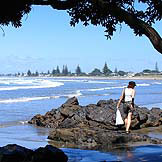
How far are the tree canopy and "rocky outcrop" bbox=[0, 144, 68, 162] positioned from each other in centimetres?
251

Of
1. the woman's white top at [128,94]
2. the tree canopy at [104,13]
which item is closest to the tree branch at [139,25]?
the tree canopy at [104,13]

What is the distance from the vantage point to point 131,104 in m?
12.1

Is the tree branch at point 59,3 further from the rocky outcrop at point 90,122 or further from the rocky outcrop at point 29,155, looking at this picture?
the rocky outcrop at point 90,122

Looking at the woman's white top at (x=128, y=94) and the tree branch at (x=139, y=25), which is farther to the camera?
the woman's white top at (x=128, y=94)

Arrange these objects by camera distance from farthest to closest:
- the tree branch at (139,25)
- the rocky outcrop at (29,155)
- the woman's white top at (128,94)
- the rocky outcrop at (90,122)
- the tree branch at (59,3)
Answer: the woman's white top at (128,94) → the rocky outcrop at (90,122) → the rocky outcrop at (29,155) → the tree branch at (59,3) → the tree branch at (139,25)

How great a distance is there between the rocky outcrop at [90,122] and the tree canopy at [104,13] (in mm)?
4838

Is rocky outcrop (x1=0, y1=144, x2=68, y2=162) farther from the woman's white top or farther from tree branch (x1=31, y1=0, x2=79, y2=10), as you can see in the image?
the woman's white top

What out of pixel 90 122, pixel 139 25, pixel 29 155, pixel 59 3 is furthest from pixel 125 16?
pixel 90 122

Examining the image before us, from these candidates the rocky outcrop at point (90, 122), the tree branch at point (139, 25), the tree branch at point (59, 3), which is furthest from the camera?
the rocky outcrop at point (90, 122)

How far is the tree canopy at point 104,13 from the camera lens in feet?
17.7

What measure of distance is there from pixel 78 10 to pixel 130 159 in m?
3.62

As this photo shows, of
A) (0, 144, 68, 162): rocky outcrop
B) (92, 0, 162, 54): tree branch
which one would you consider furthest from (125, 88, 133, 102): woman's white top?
(92, 0, 162, 54): tree branch

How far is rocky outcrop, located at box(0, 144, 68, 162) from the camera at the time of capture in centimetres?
756

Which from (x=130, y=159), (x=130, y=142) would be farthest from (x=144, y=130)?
(x=130, y=159)
